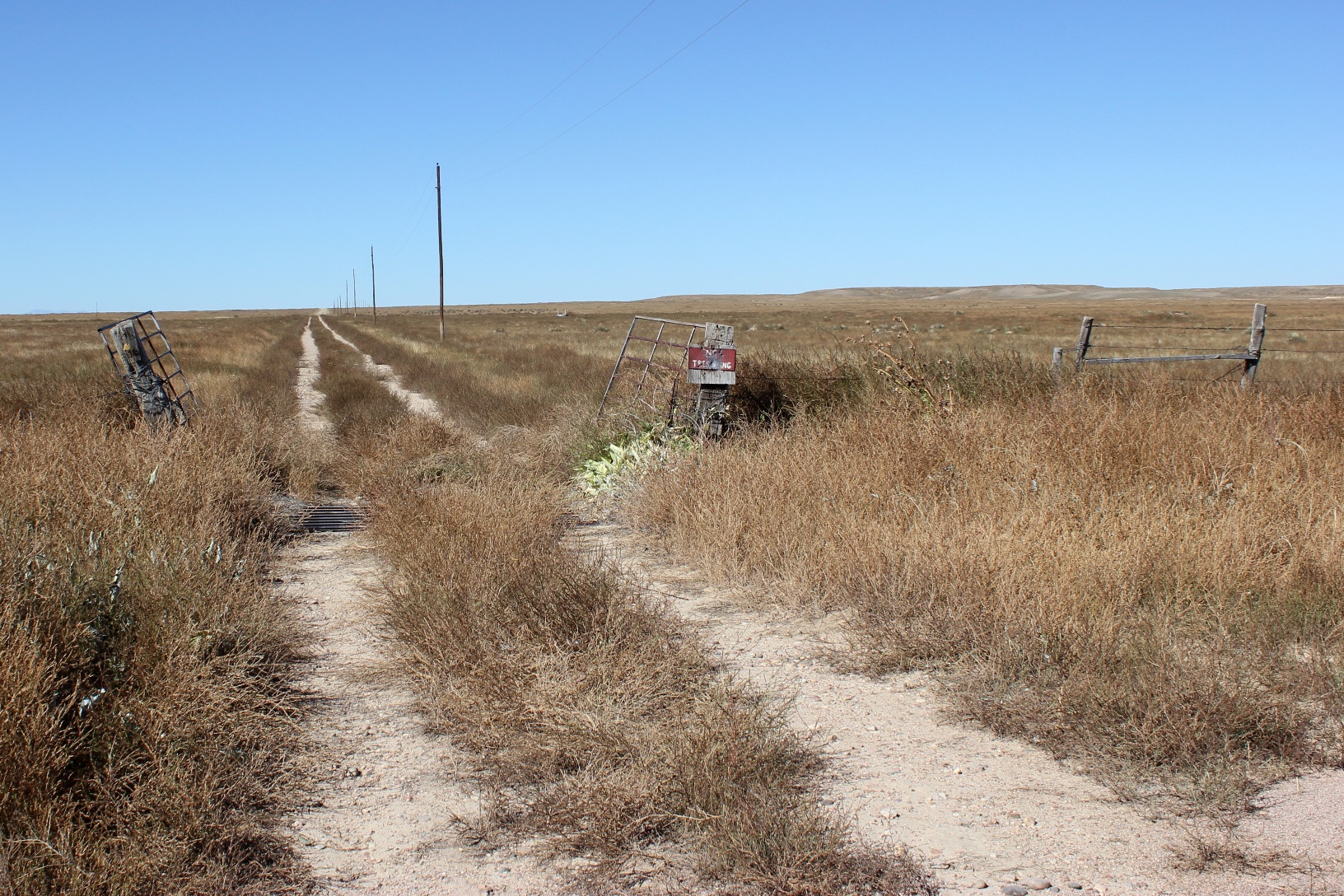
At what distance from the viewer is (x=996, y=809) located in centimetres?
307

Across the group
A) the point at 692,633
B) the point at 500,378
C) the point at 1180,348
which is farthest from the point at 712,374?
the point at 1180,348

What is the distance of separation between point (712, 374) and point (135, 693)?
5.85 m

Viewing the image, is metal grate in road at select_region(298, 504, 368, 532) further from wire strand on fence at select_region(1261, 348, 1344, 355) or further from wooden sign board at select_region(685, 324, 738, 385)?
wire strand on fence at select_region(1261, 348, 1344, 355)

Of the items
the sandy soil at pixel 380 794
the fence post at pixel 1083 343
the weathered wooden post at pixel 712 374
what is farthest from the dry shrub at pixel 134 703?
the fence post at pixel 1083 343

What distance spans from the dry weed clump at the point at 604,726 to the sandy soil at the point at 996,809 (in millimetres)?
159

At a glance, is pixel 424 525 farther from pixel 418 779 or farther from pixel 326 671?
pixel 418 779

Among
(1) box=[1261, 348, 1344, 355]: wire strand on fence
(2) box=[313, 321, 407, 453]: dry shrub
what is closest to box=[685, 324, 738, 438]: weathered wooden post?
(2) box=[313, 321, 407, 453]: dry shrub

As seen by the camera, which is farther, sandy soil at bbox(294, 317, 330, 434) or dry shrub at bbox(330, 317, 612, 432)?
sandy soil at bbox(294, 317, 330, 434)

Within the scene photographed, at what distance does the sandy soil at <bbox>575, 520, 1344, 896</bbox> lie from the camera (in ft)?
8.79

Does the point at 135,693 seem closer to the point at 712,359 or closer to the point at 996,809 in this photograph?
the point at 996,809

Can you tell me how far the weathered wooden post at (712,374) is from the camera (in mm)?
8586

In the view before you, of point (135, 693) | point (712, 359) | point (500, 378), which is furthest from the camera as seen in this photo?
point (500, 378)

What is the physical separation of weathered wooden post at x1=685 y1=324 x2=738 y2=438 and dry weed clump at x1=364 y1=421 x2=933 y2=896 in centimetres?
329

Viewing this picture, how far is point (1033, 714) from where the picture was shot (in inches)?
142
